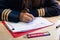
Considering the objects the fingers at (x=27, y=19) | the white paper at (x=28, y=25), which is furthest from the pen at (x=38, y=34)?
the fingers at (x=27, y=19)

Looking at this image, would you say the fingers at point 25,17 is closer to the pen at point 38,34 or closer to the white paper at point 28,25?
the white paper at point 28,25

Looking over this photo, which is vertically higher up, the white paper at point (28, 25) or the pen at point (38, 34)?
the white paper at point (28, 25)

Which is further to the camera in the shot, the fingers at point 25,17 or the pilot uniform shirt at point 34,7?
the pilot uniform shirt at point 34,7

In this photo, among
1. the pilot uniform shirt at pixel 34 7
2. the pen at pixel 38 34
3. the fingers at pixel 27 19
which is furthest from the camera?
the pilot uniform shirt at pixel 34 7

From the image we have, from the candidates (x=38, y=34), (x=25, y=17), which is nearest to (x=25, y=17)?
(x=25, y=17)

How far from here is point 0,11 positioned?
1089 millimetres

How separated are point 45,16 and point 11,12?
29 centimetres

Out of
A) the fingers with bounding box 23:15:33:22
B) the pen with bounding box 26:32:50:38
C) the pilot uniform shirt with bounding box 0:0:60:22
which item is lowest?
the pen with bounding box 26:32:50:38

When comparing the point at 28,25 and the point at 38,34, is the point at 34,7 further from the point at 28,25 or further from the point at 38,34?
the point at 38,34

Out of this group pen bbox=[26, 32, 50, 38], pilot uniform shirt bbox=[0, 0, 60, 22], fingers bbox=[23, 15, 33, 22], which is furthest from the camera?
pilot uniform shirt bbox=[0, 0, 60, 22]

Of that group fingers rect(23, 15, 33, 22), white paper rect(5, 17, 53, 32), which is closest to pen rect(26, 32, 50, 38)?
white paper rect(5, 17, 53, 32)

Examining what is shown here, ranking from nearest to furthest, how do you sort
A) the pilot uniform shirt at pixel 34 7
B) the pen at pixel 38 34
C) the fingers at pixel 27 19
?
the pen at pixel 38 34 < the fingers at pixel 27 19 < the pilot uniform shirt at pixel 34 7

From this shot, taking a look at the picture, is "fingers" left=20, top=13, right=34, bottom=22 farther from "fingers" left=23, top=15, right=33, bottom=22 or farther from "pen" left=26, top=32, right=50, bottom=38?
"pen" left=26, top=32, right=50, bottom=38

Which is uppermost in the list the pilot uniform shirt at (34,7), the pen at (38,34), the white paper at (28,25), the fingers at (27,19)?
the pilot uniform shirt at (34,7)
